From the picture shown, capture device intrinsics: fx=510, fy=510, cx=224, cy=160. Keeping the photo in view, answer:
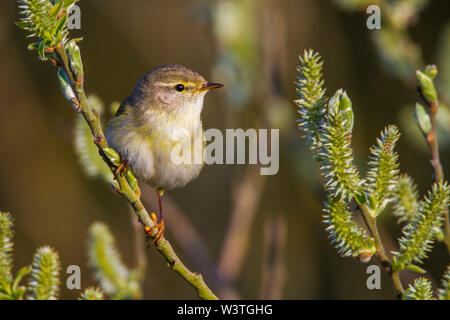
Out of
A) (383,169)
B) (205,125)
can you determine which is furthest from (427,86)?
(205,125)

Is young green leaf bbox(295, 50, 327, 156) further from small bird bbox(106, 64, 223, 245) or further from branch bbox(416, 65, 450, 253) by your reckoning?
small bird bbox(106, 64, 223, 245)

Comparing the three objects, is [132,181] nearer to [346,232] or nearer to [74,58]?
[74,58]

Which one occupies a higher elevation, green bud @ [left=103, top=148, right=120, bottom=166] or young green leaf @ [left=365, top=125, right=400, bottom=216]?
green bud @ [left=103, top=148, right=120, bottom=166]

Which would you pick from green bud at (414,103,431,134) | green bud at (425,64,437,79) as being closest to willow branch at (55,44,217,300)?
green bud at (414,103,431,134)

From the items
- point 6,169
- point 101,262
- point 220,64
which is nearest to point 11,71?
point 6,169

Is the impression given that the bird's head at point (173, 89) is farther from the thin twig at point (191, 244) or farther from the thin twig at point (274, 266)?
the thin twig at point (274, 266)

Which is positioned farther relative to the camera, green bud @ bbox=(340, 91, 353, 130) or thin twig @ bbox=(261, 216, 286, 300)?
thin twig @ bbox=(261, 216, 286, 300)
